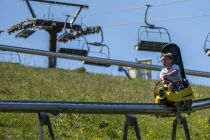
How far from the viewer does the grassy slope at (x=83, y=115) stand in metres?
11.5

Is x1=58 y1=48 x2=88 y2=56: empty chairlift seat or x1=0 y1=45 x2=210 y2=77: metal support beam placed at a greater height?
x1=58 y1=48 x2=88 y2=56: empty chairlift seat

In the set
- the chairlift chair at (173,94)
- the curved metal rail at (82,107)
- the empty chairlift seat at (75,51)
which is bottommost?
the curved metal rail at (82,107)

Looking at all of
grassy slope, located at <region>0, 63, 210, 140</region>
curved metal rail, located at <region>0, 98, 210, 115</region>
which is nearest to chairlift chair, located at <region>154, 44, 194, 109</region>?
curved metal rail, located at <region>0, 98, 210, 115</region>

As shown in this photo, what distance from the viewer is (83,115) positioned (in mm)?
13281

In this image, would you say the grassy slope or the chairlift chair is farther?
the grassy slope

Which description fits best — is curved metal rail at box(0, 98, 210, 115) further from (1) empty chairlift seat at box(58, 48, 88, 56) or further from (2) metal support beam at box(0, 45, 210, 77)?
(1) empty chairlift seat at box(58, 48, 88, 56)

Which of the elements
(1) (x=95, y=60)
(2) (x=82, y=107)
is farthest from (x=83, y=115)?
(2) (x=82, y=107)

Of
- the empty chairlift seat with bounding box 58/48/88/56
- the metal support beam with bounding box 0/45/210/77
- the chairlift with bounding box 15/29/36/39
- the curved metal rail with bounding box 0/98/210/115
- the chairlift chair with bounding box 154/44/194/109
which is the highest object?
the chairlift with bounding box 15/29/36/39

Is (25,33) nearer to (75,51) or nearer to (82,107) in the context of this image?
(75,51)

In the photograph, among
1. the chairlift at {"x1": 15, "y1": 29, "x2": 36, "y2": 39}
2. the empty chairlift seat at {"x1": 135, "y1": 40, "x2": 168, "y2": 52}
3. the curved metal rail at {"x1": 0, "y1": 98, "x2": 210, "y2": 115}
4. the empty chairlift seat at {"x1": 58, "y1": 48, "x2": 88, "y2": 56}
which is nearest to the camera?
the curved metal rail at {"x1": 0, "y1": 98, "x2": 210, "y2": 115}

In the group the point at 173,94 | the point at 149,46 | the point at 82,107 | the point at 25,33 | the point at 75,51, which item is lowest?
the point at 82,107

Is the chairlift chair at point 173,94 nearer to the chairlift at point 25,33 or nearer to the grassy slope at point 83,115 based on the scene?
the grassy slope at point 83,115

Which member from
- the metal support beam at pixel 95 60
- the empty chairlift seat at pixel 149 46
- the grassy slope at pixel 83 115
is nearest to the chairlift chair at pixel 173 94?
the grassy slope at pixel 83 115

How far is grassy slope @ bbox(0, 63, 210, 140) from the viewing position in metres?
11.5
